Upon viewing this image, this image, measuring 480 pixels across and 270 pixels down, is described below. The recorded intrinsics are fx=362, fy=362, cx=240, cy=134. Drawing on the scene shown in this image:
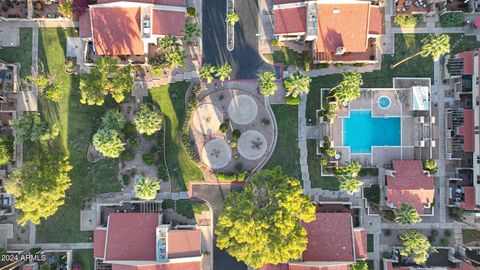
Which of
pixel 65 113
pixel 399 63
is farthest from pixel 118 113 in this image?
pixel 399 63

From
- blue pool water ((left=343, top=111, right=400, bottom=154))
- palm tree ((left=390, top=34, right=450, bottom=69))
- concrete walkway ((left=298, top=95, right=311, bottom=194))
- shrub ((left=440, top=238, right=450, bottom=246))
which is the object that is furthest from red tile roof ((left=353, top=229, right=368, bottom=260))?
palm tree ((left=390, top=34, right=450, bottom=69))

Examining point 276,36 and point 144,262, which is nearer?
point 144,262

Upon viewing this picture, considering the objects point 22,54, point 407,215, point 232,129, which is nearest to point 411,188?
point 407,215

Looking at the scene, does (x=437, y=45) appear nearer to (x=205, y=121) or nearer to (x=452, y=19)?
(x=452, y=19)

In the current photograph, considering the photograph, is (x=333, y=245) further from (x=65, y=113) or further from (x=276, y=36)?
(x=65, y=113)

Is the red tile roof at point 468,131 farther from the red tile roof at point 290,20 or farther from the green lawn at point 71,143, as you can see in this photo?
the green lawn at point 71,143

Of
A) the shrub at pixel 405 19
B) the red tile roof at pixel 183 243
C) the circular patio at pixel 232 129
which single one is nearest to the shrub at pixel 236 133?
the circular patio at pixel 232 129
